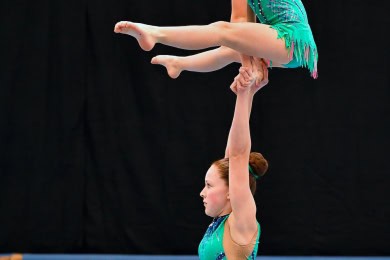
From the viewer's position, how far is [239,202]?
2.70 m

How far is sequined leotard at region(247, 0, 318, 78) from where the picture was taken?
2715 mm

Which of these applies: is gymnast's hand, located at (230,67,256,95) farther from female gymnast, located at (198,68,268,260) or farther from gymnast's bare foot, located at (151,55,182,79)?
gymnast's bare foot, located at (151,55,182,79)

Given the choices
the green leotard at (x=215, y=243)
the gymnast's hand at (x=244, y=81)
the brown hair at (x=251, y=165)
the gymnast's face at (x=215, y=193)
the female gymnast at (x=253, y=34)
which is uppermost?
the female gymnast at (x=253, y=34)

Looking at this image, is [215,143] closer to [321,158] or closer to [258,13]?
[321,158]

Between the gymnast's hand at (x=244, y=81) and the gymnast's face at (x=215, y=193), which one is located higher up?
the gymnast's hand at (x=244, y=81)

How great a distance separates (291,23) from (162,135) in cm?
262

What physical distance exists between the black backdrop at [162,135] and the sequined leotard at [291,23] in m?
2.39

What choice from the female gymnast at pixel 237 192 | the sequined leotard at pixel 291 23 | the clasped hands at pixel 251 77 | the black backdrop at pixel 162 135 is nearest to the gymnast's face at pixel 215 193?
the female gymnast at pixel 237 192

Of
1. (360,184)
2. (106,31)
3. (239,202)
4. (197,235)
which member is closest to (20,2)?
(106,31)

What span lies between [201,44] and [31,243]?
10.3ft

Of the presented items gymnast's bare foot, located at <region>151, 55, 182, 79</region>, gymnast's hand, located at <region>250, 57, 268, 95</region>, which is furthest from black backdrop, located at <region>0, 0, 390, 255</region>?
gymnast's hand, located at <region>250, 57, 268, 95</region>

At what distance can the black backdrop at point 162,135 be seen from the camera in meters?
5.16

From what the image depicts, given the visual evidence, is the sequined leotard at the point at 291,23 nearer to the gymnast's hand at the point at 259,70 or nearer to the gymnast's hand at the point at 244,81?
the gymnast's hand at the point at 259,70

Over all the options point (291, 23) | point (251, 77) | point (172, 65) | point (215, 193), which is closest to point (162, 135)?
point (172, 65)
